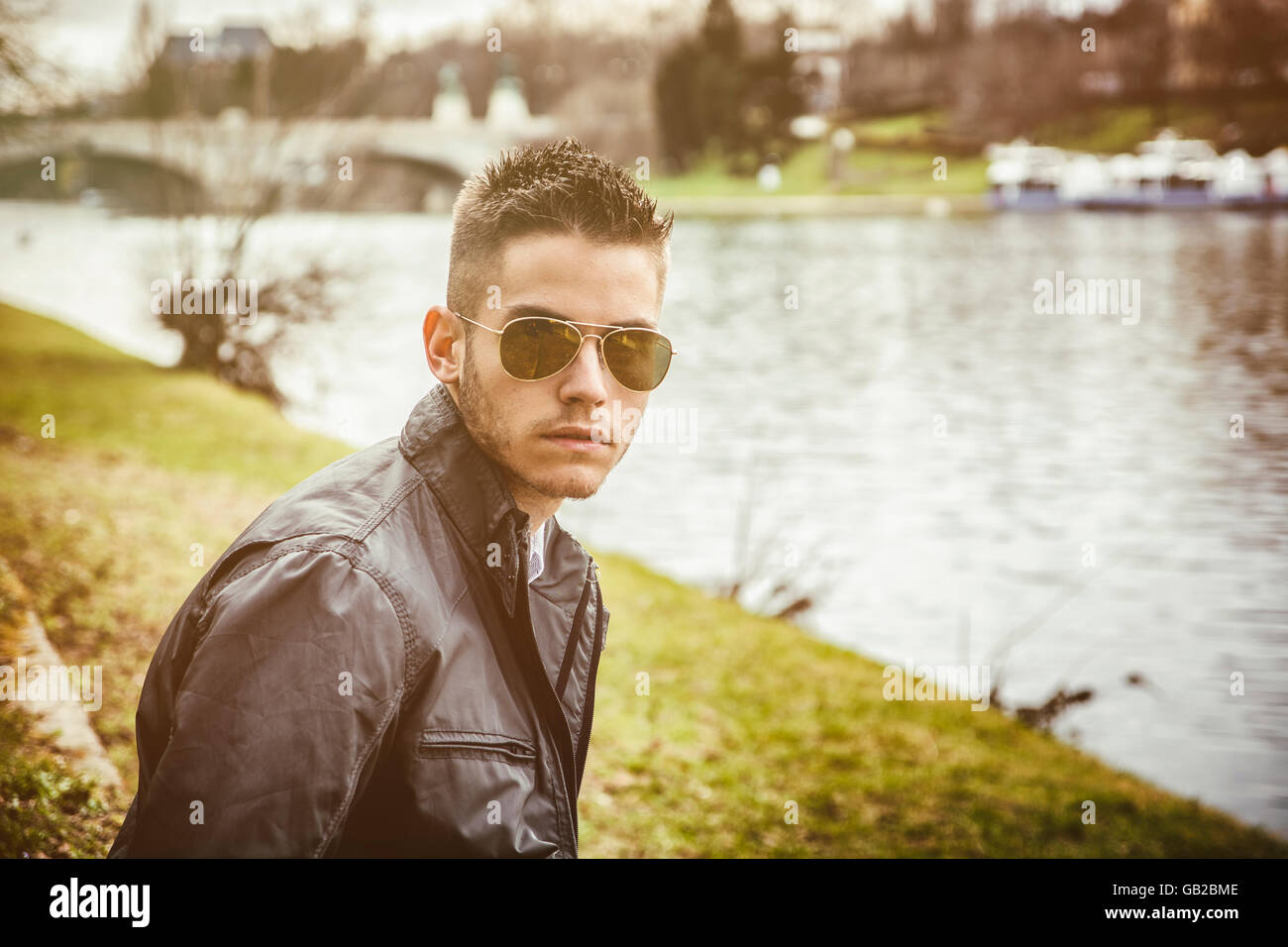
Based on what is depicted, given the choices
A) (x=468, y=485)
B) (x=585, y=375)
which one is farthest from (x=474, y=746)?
(x=585, y=375)

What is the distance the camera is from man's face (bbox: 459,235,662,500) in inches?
69.1

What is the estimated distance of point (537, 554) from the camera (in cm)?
187

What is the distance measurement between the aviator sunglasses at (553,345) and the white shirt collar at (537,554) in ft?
0.88

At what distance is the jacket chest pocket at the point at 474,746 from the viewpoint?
145 centimetres

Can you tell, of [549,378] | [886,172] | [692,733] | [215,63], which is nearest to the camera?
[549,378]

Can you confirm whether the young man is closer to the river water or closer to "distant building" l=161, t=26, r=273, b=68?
the river water

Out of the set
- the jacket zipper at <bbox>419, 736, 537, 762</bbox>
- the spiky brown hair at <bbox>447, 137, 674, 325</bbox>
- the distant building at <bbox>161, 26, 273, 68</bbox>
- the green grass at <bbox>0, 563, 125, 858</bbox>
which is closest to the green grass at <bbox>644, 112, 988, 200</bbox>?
the distant building at <bbox>161, 26, 273, 68</bbox>

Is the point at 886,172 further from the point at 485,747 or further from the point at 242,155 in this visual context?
the point at 485,747

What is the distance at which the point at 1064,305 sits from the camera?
2467 centimetres

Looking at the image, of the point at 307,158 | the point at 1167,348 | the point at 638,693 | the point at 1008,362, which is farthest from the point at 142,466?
the point at 1167,348

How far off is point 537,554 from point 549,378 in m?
0.30

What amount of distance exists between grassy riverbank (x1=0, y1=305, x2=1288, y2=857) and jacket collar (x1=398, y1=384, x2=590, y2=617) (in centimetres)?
199

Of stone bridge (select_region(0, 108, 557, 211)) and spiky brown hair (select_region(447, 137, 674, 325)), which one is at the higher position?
stone bridge (select_region(0, 108, 557, 211))

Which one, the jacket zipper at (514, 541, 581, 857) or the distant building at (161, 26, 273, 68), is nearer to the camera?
the jacket zipper at (514, 541, 581, 857)
